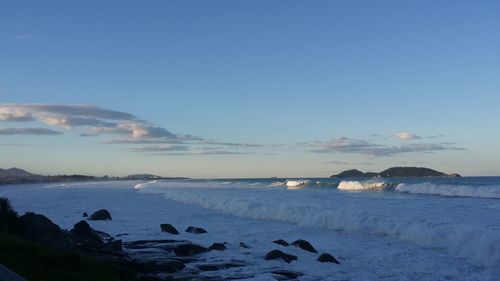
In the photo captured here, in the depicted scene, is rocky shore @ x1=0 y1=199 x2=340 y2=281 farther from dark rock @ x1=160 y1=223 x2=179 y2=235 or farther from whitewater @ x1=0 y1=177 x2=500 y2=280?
dark rock @ x1=160 y1=223 x2=179 y2=235

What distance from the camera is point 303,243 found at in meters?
19.0

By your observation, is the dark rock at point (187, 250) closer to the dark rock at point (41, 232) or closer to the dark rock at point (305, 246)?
the dark rock at point (305, 246)

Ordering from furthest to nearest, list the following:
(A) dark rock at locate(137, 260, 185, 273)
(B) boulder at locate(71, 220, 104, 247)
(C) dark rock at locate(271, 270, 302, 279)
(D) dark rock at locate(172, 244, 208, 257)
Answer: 1. (B) boulder at locate(71, 220, 104, 247)
2. (D) dark rock at locate(172, 244, 208, 257)
3. (A) dark rock at locate(137, 260, 185, 273)
4. (C) dark rock at locate(271, 270, 302, 279)

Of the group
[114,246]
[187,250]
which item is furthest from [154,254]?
[114,246]

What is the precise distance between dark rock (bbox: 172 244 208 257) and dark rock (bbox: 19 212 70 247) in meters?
3.77

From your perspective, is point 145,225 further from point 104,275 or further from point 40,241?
point 104,275

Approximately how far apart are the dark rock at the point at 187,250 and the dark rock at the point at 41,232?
3765 millimetres

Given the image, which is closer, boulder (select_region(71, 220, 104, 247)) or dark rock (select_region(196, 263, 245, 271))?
dark rock (select_region(196, 263, 245, 271))

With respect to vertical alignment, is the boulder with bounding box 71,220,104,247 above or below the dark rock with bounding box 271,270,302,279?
above

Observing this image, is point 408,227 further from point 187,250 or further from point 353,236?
point 187,250

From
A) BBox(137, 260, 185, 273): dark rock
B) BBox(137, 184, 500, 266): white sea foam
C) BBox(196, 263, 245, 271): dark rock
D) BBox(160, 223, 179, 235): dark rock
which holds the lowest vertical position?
BBox(196, 263, 245, 271): dark rock

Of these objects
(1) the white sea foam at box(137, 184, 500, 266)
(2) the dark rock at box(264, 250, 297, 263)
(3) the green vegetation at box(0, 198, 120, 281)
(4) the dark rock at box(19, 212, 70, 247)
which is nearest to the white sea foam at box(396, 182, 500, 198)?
(1) the white sea foam at box(137, 184, 500, 266)

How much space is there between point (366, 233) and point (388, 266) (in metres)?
8.22

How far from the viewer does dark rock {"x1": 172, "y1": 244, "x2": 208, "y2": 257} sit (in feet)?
58.8
